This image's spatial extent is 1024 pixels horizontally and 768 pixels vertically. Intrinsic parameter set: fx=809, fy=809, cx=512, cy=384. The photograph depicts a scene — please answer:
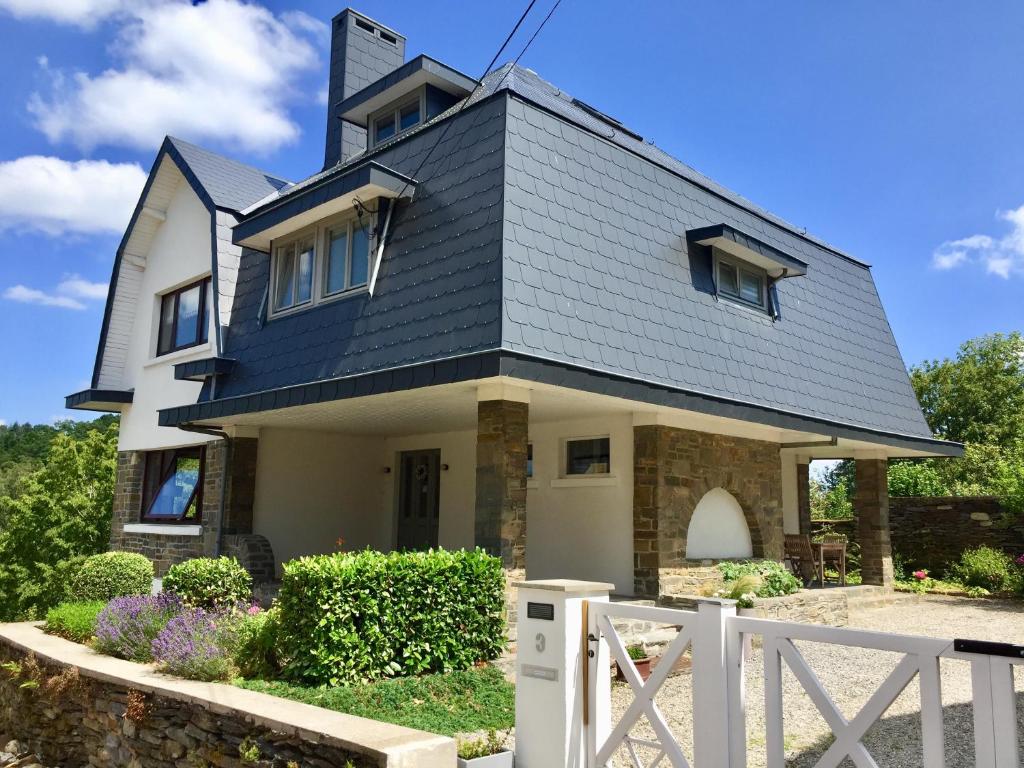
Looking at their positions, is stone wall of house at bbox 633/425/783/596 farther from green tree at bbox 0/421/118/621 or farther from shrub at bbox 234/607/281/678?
green tree at bbox 0/421/118/621

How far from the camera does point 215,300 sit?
12875 mm

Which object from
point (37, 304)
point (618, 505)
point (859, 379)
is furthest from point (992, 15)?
point (37, 304)

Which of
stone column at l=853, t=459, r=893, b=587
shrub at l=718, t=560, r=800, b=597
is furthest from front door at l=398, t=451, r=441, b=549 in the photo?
stone column at l=853, t=459, r=893, b=587

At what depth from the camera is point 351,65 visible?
51.8 ft

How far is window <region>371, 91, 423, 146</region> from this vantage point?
43.7 feet

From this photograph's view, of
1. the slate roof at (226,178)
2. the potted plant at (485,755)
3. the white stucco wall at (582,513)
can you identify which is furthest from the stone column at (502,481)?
the slate roof at (226,178)

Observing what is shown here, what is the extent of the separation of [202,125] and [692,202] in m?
9.17

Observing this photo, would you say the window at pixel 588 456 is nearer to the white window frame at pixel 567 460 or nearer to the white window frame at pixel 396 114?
the white window frame at pixel 567 460

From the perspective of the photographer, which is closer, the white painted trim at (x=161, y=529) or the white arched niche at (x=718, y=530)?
the white arched niche at (x=718, y=530)

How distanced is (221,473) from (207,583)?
3.69 meters

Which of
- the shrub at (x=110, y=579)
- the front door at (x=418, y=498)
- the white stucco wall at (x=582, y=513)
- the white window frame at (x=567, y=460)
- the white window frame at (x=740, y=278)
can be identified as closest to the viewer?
the shrub at (x=110, y=579)

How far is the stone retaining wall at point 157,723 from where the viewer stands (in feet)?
16.5

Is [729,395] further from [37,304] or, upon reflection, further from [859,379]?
[37,304]

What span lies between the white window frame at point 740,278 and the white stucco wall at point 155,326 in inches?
327
